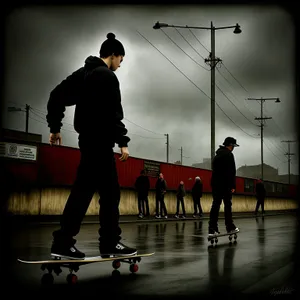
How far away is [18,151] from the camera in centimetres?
1869

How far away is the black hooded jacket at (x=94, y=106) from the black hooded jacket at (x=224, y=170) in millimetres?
5399

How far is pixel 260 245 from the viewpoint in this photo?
940 centimetres

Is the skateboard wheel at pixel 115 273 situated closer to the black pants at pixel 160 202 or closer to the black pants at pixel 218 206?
the black pants at pixel 218 206

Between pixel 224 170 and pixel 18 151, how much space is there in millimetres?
10368

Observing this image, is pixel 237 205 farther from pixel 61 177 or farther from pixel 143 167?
pixel 61 177

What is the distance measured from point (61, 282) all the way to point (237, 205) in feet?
118

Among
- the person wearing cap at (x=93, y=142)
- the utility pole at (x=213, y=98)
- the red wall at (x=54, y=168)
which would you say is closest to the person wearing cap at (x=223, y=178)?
the person wearing cap at (x=93, y=142)

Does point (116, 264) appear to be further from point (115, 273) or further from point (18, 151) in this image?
point (18, 151)

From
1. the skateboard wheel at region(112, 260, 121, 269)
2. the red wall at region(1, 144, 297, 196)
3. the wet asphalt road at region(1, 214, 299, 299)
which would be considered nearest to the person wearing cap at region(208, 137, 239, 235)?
the wet asphalt road at region(1, 214, 299, 299)

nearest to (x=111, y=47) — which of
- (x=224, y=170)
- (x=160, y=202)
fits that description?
(x=224, y=170)

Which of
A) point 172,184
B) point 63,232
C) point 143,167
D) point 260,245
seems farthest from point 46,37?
point 172,184

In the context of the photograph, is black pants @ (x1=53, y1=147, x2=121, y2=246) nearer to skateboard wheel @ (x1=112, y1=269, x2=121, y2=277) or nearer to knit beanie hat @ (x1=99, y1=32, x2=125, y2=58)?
skateboard wheel @ (x1=112, y1=269, x2=121, y2=277)

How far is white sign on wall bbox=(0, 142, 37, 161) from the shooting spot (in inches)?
715

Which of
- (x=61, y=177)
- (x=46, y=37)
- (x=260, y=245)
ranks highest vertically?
(x=46, y=37)
